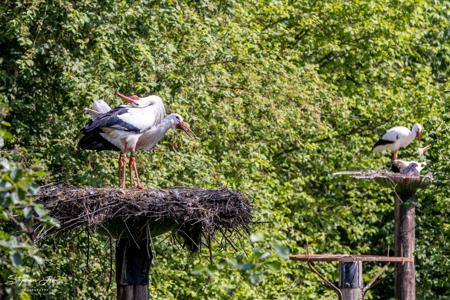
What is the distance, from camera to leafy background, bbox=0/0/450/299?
11.8m

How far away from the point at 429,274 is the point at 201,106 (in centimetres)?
627

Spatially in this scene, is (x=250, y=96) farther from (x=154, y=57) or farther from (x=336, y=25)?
(x=336, y=25)

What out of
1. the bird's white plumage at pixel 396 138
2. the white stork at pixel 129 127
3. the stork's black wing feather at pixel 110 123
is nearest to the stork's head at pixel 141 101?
the white stork at pixel 129 127

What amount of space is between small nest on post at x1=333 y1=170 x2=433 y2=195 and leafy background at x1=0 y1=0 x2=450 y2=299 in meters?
0.16

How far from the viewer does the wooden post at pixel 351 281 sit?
8.56 m

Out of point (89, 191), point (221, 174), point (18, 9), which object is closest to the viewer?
point (89, 191)

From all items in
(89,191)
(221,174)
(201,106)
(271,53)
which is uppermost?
(271,53)

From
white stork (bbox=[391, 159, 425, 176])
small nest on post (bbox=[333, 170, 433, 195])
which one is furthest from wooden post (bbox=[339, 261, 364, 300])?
white stork (bbox=[391, 159, 425, 176])

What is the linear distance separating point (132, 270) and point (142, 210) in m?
0.97

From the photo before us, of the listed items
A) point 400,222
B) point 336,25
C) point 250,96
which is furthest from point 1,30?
point 336,25

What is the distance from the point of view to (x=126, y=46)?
12352mm

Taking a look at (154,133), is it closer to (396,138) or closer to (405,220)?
(405,220)

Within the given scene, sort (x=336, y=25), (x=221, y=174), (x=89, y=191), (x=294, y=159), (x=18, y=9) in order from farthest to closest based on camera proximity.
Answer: (x=336, y=25)
(x=294, y=159)
(x=221, y=174)
(x=18, y=9)
(x=89, y=191)

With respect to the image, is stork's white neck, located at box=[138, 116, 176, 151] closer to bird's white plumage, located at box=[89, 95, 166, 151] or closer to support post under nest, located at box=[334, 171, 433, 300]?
bird's white plumage, located at box=[89, 95, 166, 151]
